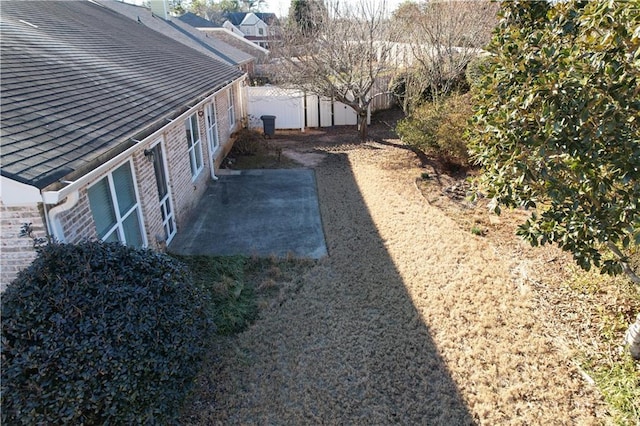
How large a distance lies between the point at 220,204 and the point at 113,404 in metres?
7.88

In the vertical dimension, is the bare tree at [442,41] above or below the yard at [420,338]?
above

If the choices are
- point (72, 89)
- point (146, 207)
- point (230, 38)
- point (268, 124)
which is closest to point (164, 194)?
A: point (146, 207)

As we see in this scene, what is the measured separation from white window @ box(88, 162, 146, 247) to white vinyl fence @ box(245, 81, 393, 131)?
44.9 ft

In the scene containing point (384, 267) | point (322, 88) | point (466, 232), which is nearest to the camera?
point (384, 267)

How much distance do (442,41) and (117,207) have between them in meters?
15.1

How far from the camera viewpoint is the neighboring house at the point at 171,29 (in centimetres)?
1922

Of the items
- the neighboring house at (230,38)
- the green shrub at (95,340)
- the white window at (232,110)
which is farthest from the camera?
the neighboring house at (230,38)

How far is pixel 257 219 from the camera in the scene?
411 inches

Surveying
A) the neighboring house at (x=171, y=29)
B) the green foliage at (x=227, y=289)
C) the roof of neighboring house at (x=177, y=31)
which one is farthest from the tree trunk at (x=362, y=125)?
the green foliage at (x=227, y=289)

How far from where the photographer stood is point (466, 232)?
9828mm

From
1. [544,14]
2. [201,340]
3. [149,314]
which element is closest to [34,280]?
[149,314]

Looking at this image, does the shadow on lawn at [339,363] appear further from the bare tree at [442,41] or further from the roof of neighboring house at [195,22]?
the roof of neighboring house at [195,22]

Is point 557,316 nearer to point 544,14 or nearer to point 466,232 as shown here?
point 466,232

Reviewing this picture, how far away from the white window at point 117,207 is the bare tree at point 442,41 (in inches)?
484
